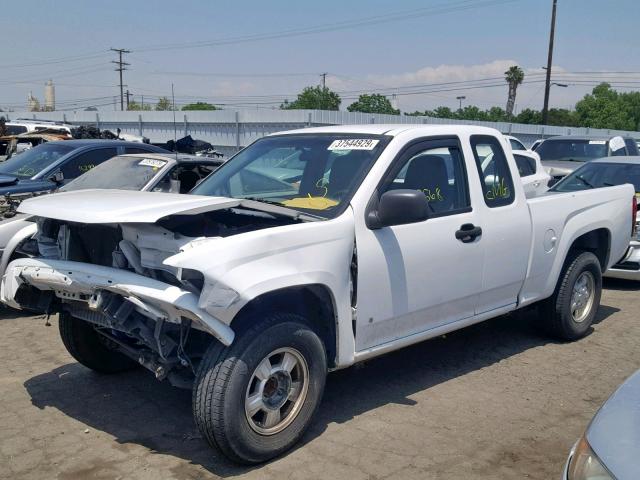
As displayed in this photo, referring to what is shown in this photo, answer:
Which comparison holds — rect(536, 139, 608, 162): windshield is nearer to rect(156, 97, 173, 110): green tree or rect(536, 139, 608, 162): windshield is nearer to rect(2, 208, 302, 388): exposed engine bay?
rect(2, 208, 302, 388): exposed engine bay

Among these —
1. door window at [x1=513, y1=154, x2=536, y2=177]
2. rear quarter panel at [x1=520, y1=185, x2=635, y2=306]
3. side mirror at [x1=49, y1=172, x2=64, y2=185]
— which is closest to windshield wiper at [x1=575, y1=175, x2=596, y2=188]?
door window at [x1=513, y1=154, x2=536, y2=177]

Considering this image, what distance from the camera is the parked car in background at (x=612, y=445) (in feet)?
7.55

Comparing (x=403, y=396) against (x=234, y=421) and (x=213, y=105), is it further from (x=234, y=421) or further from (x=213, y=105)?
(x=213, y=105)

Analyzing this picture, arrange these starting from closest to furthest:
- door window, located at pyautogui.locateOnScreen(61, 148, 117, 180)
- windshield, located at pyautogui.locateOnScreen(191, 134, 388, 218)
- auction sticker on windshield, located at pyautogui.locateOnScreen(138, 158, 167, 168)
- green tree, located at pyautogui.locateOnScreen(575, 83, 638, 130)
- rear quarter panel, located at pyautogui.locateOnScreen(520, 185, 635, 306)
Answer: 1. windshield, located at pyautogui.locateOnScreen(191, 134, 388, 218)
2. rear quarter panel, located at pyautogui.locateOnScreen(520, 185, 635, 306)
3. auction sticker on windshield, located at pyautogui.locateOnScreen(138, 158, 167, 168)
4. door window, located at pyautogui.locateOnScreen(61, 148, 117, 180)
5. green tree, located at pyautogui.locateOnScreen(575, 83, 638, 130)

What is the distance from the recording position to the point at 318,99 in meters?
68.5

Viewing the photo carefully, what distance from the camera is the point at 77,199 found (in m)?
4.14

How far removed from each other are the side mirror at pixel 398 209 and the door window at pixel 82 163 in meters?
5.94

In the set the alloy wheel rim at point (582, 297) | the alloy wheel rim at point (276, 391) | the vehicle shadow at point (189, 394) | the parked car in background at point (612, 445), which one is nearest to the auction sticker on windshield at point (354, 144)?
the alloy wheel rim at point (276, 391)

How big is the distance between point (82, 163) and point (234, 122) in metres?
15.1

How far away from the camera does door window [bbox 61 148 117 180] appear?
887cm

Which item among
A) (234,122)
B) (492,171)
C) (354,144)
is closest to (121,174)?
(354,144)

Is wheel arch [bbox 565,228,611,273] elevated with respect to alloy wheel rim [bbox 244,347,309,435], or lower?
elevated

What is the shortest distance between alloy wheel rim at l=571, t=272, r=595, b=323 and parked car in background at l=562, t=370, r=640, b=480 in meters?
3.44

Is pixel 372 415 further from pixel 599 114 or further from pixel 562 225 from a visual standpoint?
pixel 599 114
